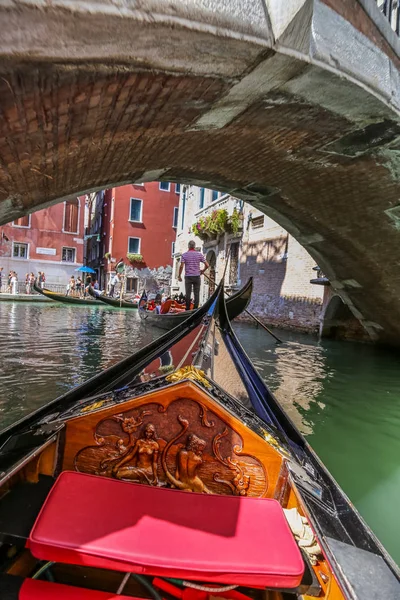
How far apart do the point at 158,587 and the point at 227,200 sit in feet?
28.2

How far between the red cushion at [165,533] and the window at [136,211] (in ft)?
46.1

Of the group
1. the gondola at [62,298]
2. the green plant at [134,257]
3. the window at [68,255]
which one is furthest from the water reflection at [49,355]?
the window at [68,255]

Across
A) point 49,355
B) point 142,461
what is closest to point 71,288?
point 49,355

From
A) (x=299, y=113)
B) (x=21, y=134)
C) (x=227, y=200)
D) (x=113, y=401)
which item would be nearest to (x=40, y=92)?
(x=21, y=134)

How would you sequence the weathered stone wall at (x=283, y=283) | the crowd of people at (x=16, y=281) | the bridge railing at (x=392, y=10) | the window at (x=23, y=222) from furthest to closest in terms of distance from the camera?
the window at (x=23, y=222) → the crowd of people at (x=16, y=281) → the weathered stone wall at (x=283, y=283) → the bridge railing at (x=392, y=10)

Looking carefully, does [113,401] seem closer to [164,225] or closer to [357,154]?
[357,154]

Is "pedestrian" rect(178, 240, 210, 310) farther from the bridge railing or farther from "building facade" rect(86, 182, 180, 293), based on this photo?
"building facade" rect(86, 182, 180, 293)

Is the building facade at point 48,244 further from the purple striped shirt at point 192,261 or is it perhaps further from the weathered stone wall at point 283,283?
the purple striped shirt at point 192,261

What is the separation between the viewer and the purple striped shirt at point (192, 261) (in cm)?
491

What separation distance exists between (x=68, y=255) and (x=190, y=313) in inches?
445

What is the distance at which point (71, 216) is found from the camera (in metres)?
14.4

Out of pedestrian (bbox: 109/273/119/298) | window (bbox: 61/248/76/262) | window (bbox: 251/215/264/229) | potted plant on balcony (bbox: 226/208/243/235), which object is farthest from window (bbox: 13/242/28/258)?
window (bbox: 251/215/264/229)

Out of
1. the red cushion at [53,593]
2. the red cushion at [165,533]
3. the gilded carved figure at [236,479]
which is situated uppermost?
the gilded carved figure at [236,479]

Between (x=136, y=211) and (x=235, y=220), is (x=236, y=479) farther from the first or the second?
(x=136, y=211)
